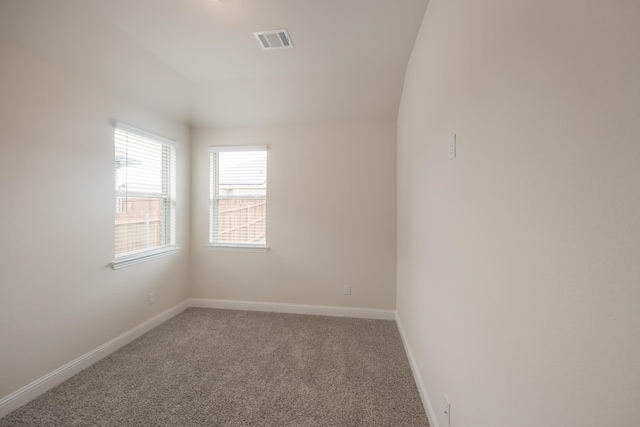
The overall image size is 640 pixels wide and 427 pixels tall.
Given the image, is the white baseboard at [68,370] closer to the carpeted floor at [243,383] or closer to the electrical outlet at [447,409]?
the carpeted floor at [243,383]

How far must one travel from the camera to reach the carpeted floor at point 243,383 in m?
1.64

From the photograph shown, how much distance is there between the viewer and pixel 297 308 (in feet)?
10.7

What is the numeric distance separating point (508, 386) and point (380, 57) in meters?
2.45

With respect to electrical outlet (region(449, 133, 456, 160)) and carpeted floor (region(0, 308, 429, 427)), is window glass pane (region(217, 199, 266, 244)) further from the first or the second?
electrical outlet (region(449, 133, 456, 160))

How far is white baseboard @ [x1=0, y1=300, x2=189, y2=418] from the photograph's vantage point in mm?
1662

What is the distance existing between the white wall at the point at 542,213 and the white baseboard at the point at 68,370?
2.74m

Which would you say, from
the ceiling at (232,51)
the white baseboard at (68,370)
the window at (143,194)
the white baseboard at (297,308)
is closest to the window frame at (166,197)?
the window at (143,194)

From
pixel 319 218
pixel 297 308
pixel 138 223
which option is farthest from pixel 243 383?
pixel 138 223

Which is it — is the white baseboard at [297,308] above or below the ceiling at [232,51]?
below

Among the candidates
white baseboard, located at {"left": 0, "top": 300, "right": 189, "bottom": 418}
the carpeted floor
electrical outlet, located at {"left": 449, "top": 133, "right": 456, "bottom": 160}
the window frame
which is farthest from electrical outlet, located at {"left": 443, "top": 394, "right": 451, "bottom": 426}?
the window frame

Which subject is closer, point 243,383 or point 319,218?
point 243,383

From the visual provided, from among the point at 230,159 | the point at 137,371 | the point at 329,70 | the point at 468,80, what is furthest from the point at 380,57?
the point at 137,371

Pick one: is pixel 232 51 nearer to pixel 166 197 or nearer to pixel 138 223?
pixel 166 197

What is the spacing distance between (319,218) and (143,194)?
204cm
